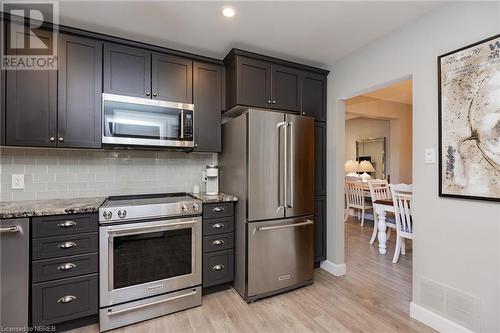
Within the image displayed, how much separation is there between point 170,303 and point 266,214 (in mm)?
1188

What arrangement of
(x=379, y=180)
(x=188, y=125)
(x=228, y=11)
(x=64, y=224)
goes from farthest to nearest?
(x=379, y=180), (x=188, y=125), (x=228, y=11), (x=64, y=224)

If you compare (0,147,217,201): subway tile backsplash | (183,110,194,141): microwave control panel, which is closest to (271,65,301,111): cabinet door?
(183,110,194,141): microwave control panel

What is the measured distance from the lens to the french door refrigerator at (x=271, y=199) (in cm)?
235

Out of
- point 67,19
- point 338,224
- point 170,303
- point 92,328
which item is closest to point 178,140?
point 67,19

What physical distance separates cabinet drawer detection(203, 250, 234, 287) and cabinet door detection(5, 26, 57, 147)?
5.75 ft

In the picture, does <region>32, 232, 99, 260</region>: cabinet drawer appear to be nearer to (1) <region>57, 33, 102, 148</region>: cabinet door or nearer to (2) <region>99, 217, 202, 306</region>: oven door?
(2) <region>99, 217, 202, 306</region>: oven door

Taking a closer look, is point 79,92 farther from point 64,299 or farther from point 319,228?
point 319,228

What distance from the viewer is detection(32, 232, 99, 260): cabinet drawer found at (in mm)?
1784

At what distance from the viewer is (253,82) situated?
2611mm

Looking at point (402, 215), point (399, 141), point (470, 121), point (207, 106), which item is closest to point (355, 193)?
point (399, 141)

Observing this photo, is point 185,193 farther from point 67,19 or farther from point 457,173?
point 457,173

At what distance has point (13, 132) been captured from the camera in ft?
6.41

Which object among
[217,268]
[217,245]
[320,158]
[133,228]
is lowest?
[217,268]

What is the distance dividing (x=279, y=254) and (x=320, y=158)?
1.32 m
